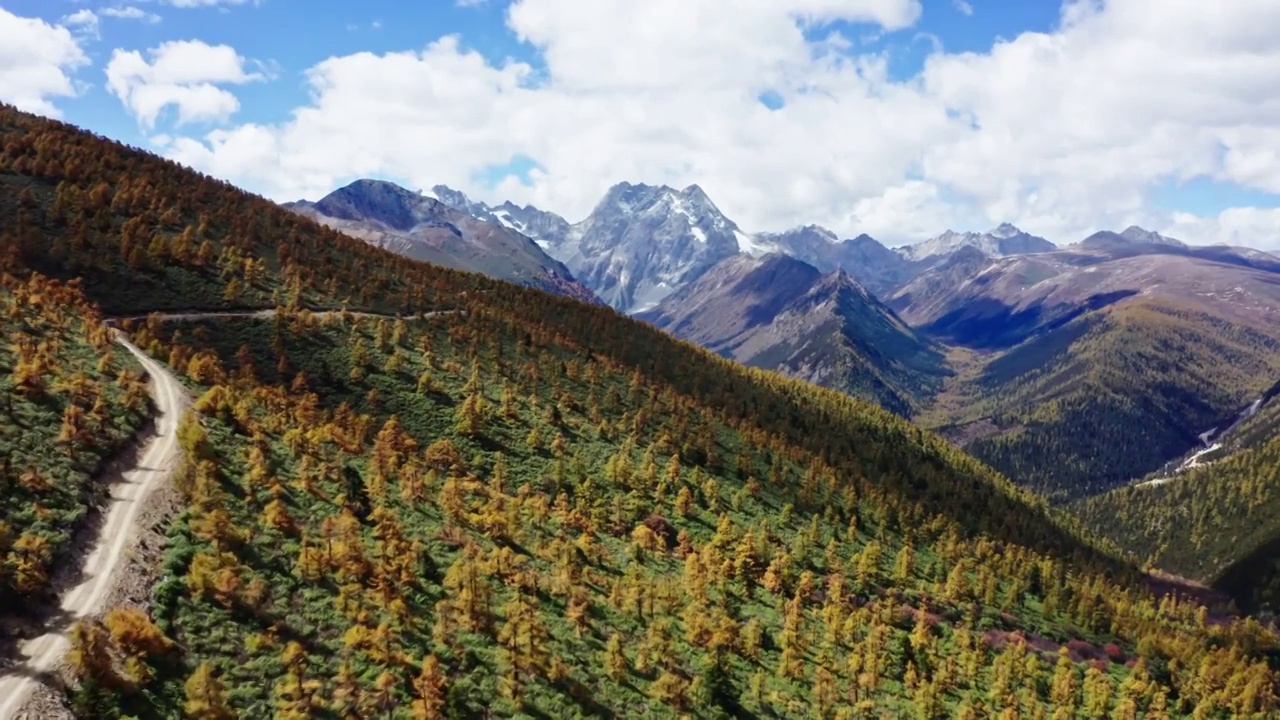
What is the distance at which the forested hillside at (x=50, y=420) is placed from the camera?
4828cm

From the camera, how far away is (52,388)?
68000 mm

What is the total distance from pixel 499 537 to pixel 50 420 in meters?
43.5

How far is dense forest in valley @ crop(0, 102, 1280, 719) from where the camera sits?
5234 centimetres

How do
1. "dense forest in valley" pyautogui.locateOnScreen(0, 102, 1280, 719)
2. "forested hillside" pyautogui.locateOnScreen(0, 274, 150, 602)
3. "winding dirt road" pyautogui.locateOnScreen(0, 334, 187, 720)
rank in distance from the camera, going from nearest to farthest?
"winding dirt road" pyautogui.locateOnScreen(0, 334, 187, 720) → "forested hillside" pyautogui.locateOnScreen(0, 274, 150, 602) → "dense forest in valley" pyautogui.locateOnScreen(0, 102, 1280, 719)

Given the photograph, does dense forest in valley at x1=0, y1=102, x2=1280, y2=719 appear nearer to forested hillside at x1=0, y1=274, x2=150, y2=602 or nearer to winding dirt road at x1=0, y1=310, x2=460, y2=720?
winding dirt road at x1=0, y1=310, x2=460, y2=720

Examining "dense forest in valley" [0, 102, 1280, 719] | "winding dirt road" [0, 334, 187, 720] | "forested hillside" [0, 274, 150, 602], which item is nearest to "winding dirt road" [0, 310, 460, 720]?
"winding dirt road" [0, 334, 187, 720]

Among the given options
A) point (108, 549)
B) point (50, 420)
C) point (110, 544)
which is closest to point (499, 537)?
point (110, 544)

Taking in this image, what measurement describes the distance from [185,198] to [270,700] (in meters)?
148

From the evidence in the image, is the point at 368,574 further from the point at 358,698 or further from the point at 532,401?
the point at 532,401

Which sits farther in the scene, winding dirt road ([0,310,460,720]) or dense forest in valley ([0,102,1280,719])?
dense forest in valley ([0,102,1280,719])

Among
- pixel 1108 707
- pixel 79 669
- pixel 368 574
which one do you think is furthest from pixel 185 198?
pixel 1108 707

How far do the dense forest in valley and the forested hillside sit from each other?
3832 millimetres

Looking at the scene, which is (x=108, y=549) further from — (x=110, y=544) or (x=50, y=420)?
(x=50, y=420)

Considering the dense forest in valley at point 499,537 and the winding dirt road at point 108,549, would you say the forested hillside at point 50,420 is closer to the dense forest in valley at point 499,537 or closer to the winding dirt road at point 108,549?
the winding dirt road at point 108,549
